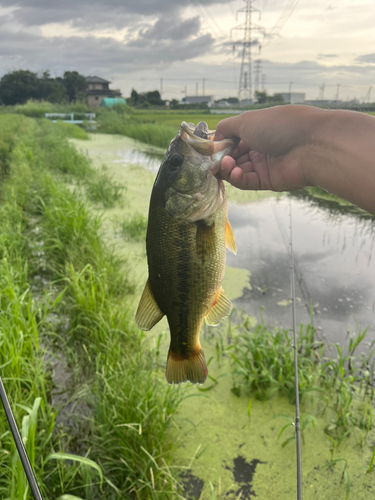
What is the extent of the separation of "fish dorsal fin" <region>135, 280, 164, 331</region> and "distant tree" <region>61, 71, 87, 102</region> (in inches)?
2781

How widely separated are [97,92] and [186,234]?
71.3 meters

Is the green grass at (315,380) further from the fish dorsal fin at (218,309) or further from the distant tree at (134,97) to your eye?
the distant tree at (134,97)

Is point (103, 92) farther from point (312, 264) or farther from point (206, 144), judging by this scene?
point (206, 144)

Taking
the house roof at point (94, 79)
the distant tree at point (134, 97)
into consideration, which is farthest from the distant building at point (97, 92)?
the distant tree at point (134, 97)

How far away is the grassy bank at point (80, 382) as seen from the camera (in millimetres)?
2262

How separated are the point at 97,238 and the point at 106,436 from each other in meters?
2.93

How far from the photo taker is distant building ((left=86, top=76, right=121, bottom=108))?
65.4 m

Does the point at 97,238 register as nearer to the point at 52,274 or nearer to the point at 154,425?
the point at 52,274

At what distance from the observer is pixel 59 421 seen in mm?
2846

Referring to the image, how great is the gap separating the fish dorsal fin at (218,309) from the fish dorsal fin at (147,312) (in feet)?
0.71

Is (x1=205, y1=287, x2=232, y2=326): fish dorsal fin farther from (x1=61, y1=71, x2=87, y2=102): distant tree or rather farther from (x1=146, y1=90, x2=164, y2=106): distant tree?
(x1=61, y1=71, x2=87, y2=102): distant tree

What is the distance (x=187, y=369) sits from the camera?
1.37 meters

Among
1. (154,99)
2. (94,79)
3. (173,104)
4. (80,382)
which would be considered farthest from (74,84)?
(80,382)

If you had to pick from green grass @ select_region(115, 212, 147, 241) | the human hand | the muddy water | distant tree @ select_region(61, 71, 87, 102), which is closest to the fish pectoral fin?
the human hand
